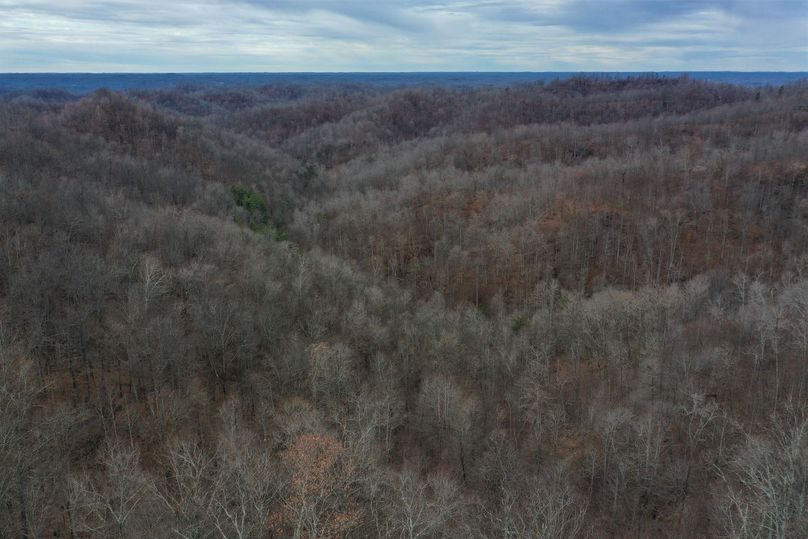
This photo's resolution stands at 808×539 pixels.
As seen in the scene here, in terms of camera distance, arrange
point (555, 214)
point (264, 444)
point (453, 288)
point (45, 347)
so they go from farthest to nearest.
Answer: point (555, 214)
point (453, 288)
point (45, 347)
point (264, 444)

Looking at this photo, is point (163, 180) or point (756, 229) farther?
point (163, 180)

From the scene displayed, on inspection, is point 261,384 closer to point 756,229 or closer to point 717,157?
point 756,229

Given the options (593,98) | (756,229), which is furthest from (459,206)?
(593,98)

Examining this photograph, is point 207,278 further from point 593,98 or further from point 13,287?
point 593,98

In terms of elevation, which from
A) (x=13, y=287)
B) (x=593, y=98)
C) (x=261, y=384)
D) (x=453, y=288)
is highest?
(x=593, y=98)

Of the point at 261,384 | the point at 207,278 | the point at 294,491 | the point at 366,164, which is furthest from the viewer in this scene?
the point at 366,164

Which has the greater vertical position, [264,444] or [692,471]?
[264,444]
